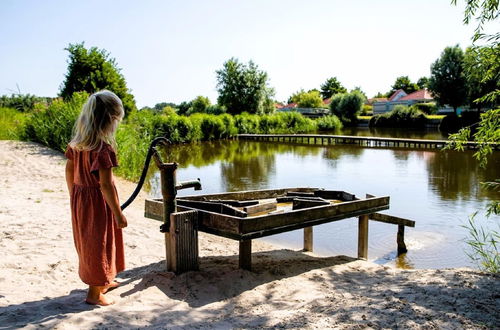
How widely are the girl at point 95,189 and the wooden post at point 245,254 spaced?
1577mm

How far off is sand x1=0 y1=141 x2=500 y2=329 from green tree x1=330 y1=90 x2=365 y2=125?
55269 mm

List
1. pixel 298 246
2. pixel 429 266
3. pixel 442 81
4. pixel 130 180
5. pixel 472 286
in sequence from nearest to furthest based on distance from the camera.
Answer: pixel 472 286 → pixel 429 266 → pixel 298 246 → pixel 130 180 → pixel 442 81

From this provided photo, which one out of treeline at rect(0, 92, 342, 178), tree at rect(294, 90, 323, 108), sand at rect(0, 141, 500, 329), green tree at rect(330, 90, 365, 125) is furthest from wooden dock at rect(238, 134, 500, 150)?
tree at rect(294, 90, 323, 108)

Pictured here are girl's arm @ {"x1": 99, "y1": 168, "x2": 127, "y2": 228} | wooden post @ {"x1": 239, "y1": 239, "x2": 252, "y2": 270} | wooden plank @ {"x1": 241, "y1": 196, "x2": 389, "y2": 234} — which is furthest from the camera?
wooden post @ {"x1": 239, "y1": 239, "x2": 252, "y2": 270}

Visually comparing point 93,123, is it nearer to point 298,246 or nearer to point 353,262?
point 353,262

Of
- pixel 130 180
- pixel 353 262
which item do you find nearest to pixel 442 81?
pixel 130 180

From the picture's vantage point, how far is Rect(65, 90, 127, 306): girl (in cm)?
359

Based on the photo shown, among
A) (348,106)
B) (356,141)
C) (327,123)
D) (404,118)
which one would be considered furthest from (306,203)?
(348,106)

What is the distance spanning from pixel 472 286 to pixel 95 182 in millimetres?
3574

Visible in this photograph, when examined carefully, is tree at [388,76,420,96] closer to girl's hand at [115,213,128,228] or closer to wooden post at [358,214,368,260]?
wooden post at [358,214,368,260]

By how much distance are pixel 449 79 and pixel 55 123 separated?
42654mm

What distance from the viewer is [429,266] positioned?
725 centimetres

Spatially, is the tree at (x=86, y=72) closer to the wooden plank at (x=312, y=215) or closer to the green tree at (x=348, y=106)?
the wooden plank at (x=312, y=215)

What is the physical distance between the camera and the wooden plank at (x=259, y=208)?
220 inches
